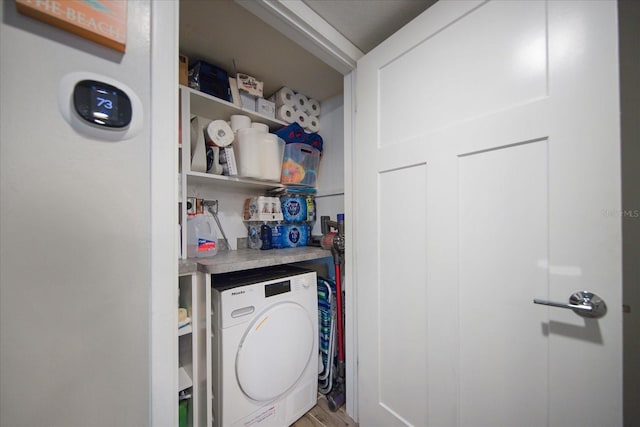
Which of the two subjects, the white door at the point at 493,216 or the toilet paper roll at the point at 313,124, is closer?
the white door at the point at 493,216

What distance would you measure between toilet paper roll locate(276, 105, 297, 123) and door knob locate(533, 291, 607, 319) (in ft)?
6.14

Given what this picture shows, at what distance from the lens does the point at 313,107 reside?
81.3 inches

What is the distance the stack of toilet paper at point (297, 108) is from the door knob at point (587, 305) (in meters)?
1.87

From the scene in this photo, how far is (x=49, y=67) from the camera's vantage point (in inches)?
19.6

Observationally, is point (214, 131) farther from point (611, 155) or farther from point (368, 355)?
point (611, 155)

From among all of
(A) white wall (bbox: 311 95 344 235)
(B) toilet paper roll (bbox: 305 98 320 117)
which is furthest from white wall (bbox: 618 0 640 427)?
(B) toilet paper roll (bbox: 305 98 320 117)

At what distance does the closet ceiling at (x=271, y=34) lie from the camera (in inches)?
43.4

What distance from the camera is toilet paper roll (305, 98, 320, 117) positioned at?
6.66 feet

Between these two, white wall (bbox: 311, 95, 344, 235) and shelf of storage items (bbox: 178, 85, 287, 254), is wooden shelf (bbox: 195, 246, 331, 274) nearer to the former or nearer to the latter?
shelf of storage items (bbox: 178, 85, 287, 254)

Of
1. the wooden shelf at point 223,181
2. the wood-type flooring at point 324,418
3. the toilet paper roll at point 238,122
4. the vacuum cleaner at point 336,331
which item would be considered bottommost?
the wood-type flooring at point 324,418

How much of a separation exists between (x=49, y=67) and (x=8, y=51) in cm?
5

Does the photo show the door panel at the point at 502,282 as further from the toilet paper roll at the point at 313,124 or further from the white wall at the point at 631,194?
the toilet paper roll at the point at 313,124

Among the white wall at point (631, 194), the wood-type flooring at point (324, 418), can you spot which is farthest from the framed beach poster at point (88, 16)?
the wood-type flooring at point (324, 418)

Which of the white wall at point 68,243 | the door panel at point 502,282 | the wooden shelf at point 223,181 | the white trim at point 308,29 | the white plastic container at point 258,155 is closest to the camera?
the white wall at point 68,243
